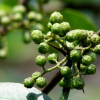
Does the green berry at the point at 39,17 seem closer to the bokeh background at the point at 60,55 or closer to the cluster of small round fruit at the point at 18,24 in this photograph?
the cluster of small round fruit at the point at 18,24

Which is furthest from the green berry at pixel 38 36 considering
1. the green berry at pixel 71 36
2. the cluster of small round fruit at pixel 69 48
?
the green berry at pixel 71 36

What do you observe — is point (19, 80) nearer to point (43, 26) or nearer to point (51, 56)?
point (43, 26)

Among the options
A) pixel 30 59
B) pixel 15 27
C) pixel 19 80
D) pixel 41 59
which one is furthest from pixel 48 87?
pixel 30 59

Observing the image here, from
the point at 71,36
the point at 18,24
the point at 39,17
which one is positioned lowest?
the point at 71,36

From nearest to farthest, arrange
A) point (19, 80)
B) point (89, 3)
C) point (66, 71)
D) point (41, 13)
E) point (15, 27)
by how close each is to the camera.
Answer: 1. point (66, 71)
2. point (15, 27)
3. point (41, 13)
4. point (89, 3)
5. point (19, 80)

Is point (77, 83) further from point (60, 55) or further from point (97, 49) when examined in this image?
point (60, 55)

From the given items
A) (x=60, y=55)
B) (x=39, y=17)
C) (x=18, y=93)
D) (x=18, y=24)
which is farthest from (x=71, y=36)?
(x=60, y=55)

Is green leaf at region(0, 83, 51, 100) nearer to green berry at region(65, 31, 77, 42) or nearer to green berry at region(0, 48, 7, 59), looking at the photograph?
green berry at region(65, 31, 77, 42)
